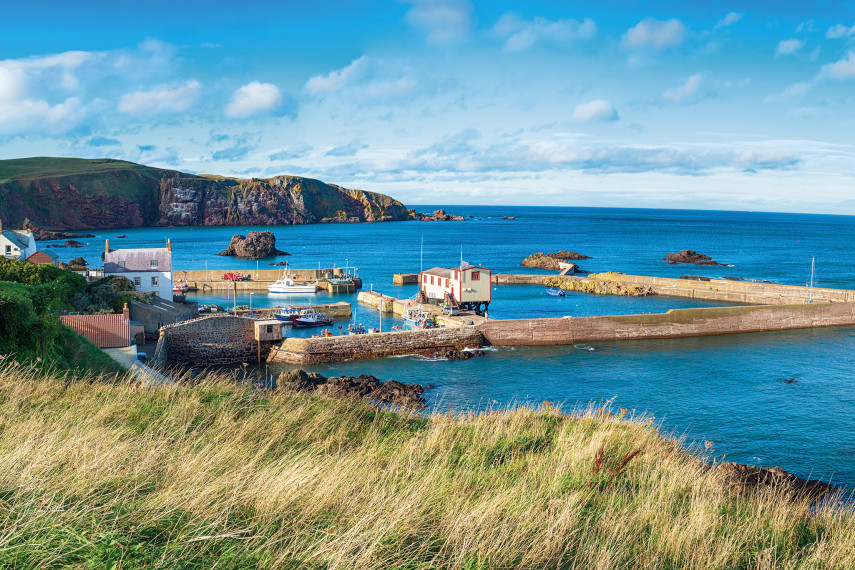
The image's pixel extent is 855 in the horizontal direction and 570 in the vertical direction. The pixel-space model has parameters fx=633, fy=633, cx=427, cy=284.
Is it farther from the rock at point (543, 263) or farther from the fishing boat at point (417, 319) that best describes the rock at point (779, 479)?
the rock at point (543, 263)

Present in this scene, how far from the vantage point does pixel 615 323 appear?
1697 inches

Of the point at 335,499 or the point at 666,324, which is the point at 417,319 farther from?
the point at 335,499

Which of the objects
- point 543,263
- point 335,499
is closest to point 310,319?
point 335,499

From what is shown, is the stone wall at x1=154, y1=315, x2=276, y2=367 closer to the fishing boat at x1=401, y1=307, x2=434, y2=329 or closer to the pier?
the fishing boat at x1=401, y1=307, x2=434, y2=329

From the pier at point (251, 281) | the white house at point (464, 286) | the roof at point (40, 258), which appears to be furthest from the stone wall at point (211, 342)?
the pier at point (251, 281)

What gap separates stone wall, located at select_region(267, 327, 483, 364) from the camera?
36.8m

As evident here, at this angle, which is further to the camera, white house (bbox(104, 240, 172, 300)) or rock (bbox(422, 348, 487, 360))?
white house (bbox(104, 240, 172, 300))

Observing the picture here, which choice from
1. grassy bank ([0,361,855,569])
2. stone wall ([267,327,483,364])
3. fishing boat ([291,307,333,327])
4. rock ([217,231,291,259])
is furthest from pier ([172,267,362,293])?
grassy bank ([0,361,855,569])

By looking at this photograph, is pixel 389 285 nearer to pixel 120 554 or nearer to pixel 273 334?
pixel 273 334

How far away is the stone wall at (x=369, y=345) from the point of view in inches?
1449

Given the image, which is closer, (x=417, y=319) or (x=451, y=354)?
(x=451, y=354)

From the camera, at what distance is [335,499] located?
524 centimetres

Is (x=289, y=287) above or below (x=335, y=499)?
below

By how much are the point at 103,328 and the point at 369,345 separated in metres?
14.8
